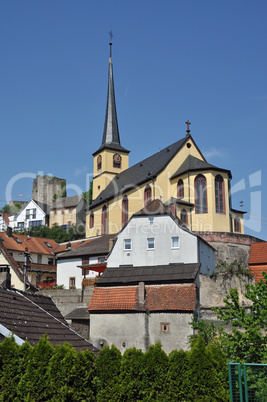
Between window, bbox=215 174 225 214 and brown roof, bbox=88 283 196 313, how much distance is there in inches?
764

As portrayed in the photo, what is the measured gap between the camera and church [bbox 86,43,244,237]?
48938mm

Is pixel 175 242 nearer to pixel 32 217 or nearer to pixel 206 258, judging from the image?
pixel 206 258

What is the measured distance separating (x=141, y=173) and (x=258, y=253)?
21889mm

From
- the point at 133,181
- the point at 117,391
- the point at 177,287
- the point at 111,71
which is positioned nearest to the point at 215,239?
the point at 177,287

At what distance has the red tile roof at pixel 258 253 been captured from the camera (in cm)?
4356

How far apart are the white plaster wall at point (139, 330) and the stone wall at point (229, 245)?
14.7m

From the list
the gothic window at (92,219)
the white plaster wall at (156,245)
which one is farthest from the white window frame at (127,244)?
the gothic window at (92,219)

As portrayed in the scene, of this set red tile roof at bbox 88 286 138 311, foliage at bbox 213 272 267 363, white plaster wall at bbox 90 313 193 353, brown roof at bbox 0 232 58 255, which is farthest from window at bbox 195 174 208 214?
foliage at bbox 213 272 267 363

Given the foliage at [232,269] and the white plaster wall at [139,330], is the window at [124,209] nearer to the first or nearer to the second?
the foliage at [232,269]

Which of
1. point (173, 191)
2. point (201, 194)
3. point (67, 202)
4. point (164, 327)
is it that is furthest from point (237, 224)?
point (67, 202)

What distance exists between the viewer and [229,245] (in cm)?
4453

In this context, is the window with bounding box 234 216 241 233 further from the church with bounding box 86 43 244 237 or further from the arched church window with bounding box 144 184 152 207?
the arched church window with bounding box 144 184 152 207

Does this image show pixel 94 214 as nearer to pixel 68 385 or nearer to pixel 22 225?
pixel 22 225

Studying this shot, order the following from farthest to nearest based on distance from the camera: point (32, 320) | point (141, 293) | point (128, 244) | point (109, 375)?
point (128, 244) → point (141, 293) → point (32, 320) → point (109, 375)
